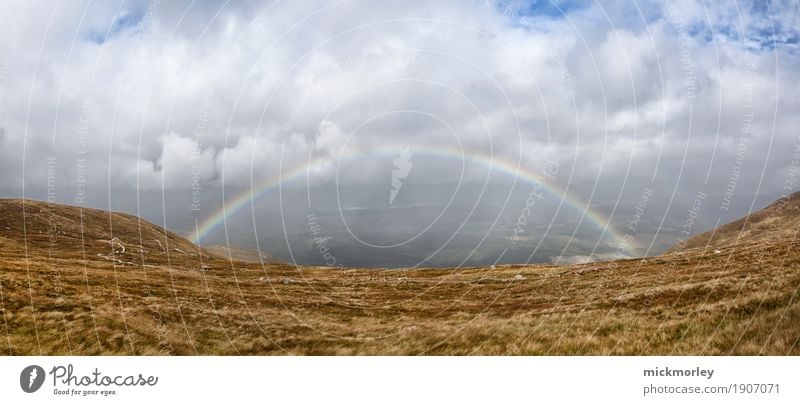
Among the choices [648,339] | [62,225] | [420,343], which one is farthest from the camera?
[62,225]

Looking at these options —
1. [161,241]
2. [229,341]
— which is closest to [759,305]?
[229,341]

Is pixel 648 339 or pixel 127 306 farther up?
pixel 127 306

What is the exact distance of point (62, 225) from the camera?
140250mm

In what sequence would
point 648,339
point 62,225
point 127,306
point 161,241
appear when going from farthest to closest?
point 161,241 → point 62,225 → point 127,306 → point 648,339

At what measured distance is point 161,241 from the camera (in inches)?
6334

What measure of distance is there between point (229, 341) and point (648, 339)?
20.0m
